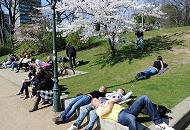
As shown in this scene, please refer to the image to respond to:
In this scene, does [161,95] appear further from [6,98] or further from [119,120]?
[6,98]

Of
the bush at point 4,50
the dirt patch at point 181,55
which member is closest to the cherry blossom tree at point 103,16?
the dirt patch at point 181,55

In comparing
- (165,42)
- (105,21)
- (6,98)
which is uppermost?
(105,21)

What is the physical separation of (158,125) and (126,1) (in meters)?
12.1

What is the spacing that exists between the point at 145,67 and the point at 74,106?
742 cm

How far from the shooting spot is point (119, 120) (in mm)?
8336

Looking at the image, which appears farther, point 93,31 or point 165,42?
point 165,42

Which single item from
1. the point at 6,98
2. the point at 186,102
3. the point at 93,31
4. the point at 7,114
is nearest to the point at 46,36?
the point at 93,31

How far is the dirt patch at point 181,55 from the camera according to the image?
56.3 ft

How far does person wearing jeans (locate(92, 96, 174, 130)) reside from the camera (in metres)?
8.07

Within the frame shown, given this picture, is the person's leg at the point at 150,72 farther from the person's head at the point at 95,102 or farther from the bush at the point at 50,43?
the bush at the point at 50,43

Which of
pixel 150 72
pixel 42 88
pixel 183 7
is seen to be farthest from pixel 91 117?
pixel 183 7

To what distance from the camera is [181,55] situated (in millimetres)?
18359

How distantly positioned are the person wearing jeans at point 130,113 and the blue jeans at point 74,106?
47.7 inches

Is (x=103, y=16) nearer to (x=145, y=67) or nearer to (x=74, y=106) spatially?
(x=145, y=67)
